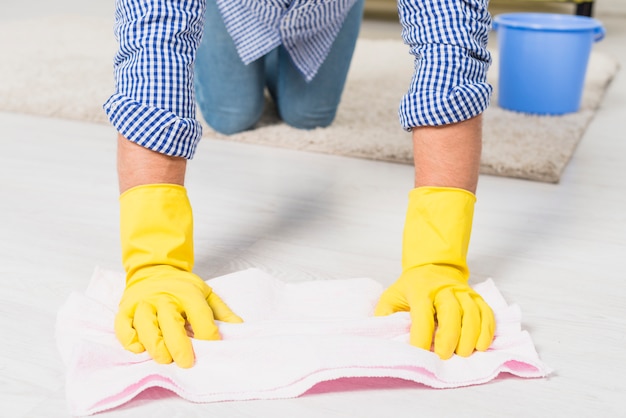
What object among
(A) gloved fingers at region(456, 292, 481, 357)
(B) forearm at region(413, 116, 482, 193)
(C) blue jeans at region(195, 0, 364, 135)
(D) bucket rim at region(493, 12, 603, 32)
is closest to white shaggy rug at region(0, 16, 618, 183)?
(C) blue jeans at region(195, 0, 364, 135)

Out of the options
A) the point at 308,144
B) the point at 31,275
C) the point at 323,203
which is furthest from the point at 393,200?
the point at 31,275

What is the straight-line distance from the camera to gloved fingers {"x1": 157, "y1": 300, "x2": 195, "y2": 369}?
2.47ft

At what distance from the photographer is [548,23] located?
1.91m

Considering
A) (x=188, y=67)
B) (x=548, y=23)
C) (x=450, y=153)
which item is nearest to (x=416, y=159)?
(x=450, y=153)

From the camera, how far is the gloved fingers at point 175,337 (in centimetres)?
75

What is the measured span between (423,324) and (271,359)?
0.16 metres

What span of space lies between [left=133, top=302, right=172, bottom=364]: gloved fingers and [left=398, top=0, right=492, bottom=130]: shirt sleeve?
36 cm

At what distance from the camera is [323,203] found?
1286mm

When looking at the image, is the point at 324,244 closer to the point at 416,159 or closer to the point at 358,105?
the point at 416,159

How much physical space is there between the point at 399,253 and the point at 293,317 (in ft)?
0.90

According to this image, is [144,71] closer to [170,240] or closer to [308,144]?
[170,240]

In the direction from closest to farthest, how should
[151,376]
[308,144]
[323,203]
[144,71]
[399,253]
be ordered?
[151,376]
[144,71]
[399,253]
[323,203]
[308,144]

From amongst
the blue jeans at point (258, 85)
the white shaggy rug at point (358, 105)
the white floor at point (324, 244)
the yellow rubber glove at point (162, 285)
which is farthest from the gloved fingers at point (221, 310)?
the blue jeans at point (258, 85)

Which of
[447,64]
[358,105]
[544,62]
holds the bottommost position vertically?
[358,105]
